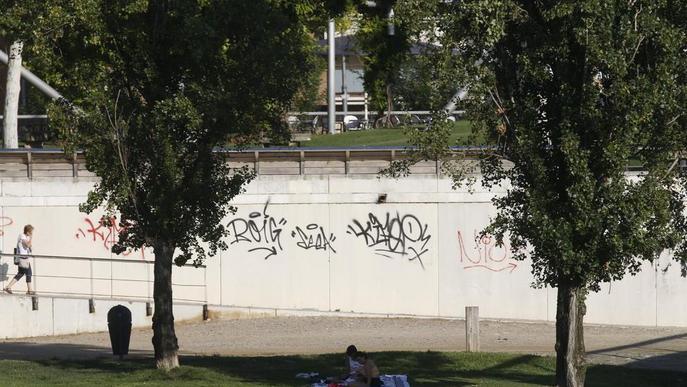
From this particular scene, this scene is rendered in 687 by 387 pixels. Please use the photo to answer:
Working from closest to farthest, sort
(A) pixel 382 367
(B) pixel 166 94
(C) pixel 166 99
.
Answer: (C) pixel 166 99 → (B) pixel 166 94 → (A) pixel 382 367

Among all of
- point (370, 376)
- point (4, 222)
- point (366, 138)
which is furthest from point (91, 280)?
point (366, 138)

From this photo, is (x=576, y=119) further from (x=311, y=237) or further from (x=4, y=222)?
(x=4, y=222)

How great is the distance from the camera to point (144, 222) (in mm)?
18234

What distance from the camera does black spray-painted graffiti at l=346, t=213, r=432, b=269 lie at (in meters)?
28.2

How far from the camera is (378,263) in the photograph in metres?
28.2

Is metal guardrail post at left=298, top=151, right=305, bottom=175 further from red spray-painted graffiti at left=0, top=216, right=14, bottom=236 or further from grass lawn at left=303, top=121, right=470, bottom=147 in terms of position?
grass lawn at left=303, top=121, right=470, bottom=147

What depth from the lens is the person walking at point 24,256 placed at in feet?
86.5

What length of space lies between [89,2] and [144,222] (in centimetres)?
343

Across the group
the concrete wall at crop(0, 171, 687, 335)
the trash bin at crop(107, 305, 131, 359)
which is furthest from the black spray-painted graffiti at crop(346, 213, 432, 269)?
the trash bin at crop(107, 305, 131, 359)

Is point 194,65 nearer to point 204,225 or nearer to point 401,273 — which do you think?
point 204,225

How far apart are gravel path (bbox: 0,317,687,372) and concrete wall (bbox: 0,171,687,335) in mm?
551

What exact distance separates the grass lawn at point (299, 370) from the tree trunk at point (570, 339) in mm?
2227

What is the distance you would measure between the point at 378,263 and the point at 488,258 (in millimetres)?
2564

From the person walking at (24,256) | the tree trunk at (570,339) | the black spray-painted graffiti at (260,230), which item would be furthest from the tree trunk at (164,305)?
the black spray-painted graffiti at (260,230)
